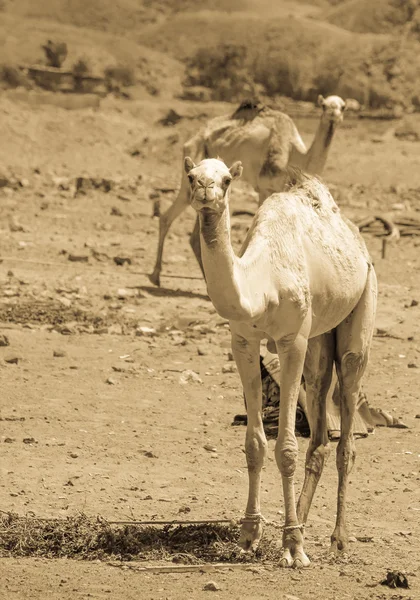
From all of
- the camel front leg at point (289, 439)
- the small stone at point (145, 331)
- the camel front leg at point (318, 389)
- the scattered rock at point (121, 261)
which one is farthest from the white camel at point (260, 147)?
the camel front leg at point (289, 439)

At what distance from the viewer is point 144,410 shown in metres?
9.95

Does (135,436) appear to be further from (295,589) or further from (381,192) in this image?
(381,192)

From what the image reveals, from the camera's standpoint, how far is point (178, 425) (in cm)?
959

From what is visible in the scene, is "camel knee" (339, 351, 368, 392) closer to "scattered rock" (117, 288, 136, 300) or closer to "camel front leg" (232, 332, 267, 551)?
"camel front leg" (232, 332, 267, 551)

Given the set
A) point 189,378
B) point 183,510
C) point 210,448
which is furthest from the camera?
point 189,378

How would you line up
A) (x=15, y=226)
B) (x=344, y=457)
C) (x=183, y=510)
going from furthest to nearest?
1. (x=15, y=226)
2. (x=183, y=510)
3. (x=344, y=457)

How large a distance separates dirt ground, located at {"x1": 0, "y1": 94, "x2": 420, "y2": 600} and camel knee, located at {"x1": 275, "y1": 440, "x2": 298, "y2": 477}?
495mm

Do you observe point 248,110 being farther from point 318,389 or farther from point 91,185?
point 318,389

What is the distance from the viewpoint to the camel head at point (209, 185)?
584cm

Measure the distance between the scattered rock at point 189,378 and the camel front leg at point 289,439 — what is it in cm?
412

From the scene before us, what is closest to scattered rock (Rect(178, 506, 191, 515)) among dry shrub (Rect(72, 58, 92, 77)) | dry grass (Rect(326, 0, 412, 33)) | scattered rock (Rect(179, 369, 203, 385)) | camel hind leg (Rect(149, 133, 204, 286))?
scattered rock (Rect(179, 369, 203, 385))

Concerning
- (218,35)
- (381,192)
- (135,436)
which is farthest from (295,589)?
(218,35)

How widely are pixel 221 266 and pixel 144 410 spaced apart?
4.09 meters

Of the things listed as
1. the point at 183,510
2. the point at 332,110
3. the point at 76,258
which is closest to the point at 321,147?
the point at 332,110
